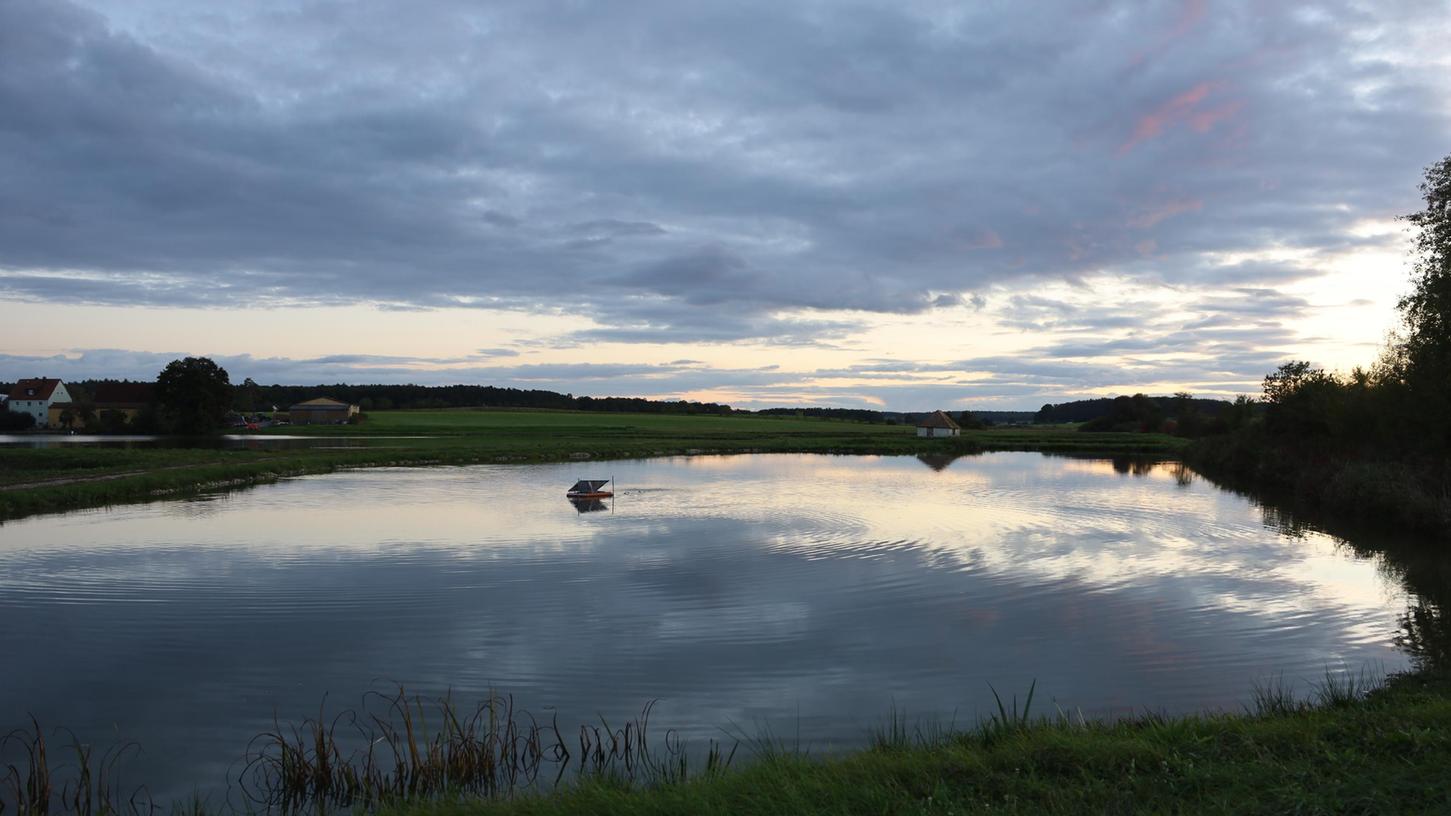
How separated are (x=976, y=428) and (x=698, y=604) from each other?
115338mm

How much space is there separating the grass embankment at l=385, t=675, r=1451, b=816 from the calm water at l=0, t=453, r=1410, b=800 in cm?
195

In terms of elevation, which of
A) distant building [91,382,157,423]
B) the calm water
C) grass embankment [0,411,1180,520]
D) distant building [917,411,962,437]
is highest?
distant building [91,382,157,423]

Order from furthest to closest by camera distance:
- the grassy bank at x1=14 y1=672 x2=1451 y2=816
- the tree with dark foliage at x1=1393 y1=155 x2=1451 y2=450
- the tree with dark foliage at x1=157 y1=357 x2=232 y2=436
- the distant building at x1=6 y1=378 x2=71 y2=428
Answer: the distant building at x1=6 y1=378 x2=71 y2=428, the tree with dark foliage at x1=157 y1=357 x2=232 y2=436, the tree with dark foliage at x1=1393 y1=155 x2=1451 y2=450, the grassy bank at x1=14 y1=672 x2=1451 y2=816

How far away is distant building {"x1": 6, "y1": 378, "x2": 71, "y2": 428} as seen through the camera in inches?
4237

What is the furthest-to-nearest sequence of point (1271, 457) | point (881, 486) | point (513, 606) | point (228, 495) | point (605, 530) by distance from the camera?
point (1271, 457)
point (881, 486)
point (228, 495)
point (605, 530)
point (513, 606)

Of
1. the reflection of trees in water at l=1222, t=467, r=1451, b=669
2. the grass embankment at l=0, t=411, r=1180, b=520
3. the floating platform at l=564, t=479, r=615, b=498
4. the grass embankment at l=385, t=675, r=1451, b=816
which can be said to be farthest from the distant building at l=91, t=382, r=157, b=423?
the grass embankment at l=385, t=675, r=1451, b=816

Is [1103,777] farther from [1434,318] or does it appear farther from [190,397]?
[190,397]

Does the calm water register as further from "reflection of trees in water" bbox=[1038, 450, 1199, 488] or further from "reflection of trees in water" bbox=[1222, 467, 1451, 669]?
"reflection of trees in water" bbox=[1038, 450, 1199, 488]

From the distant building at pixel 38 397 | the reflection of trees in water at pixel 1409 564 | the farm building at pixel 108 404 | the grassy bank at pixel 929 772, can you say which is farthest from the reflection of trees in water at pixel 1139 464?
the distant building at pixel 38 397

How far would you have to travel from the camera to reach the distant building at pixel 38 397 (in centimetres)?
10762

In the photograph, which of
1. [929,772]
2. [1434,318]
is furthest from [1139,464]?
[929,772]

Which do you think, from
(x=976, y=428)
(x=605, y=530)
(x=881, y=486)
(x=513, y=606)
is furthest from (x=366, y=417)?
(x=513, y=606)

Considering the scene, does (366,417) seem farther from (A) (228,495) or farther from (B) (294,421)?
(A) (228,495)

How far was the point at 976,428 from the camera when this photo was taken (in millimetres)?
124625
